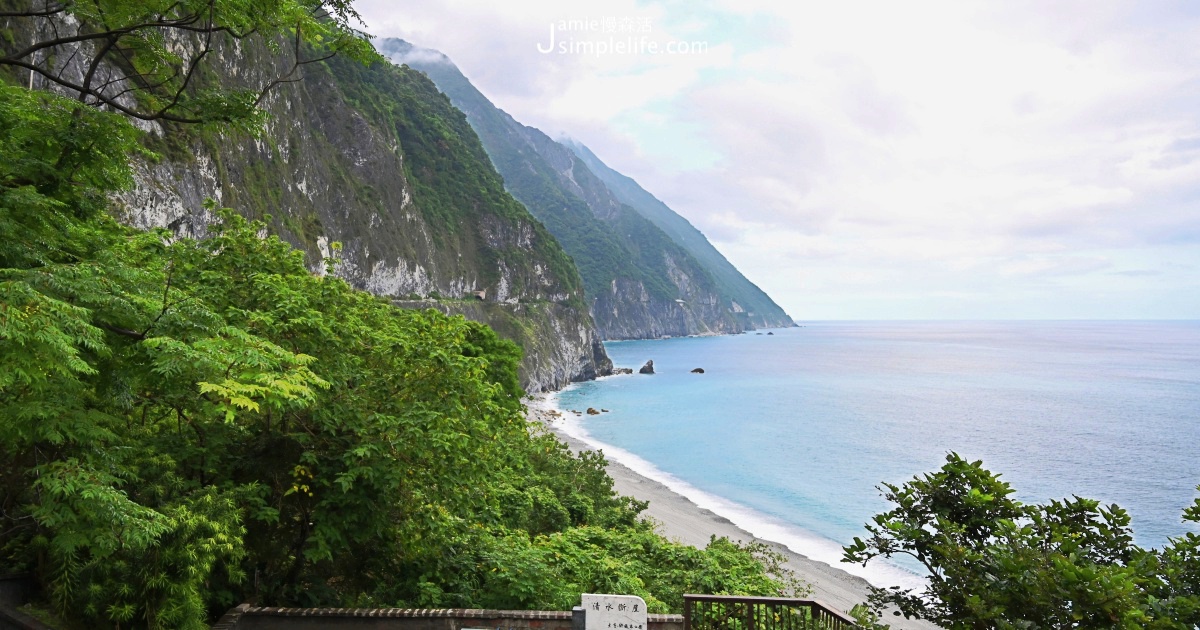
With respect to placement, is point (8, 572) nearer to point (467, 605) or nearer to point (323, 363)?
point (323, 363)

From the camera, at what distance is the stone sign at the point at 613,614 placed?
15.6 feet

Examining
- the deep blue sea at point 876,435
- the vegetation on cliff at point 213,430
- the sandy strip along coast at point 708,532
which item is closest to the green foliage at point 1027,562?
the vegetation on cliff at point 213,430

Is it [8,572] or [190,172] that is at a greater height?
[190,172]

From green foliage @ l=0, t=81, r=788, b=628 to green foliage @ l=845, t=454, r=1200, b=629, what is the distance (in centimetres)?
438

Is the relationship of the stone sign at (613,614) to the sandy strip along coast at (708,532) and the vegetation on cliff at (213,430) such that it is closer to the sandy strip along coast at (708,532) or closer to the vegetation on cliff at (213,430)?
the vegetation on cliff at (213,430)

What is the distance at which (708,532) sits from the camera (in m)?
26.0

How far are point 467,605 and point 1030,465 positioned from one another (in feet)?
129

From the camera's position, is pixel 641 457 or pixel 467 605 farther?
pixel 641 457

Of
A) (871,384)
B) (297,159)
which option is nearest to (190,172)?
(297,159)

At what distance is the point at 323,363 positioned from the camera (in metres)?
7.32

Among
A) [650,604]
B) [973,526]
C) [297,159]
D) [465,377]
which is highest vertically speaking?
[297,159]

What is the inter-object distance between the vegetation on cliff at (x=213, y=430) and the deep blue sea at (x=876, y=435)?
37.9ft

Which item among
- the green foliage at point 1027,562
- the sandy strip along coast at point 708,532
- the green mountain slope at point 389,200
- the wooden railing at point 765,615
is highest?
the green mountain slope at point 389,200

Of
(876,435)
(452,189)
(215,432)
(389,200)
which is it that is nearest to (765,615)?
(215,432)
